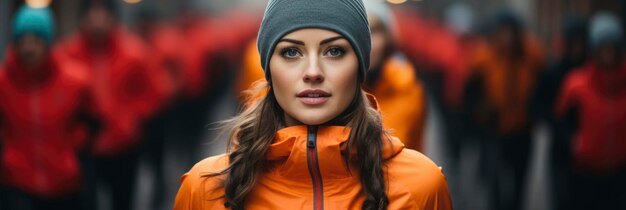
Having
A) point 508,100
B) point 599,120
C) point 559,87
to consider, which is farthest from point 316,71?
point 508,100

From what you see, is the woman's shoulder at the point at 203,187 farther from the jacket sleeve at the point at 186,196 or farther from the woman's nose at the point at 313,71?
the woman's nose at the point at 313,71

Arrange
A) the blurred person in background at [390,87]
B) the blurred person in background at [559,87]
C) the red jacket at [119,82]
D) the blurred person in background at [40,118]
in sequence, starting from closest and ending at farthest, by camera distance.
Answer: the blurred person in background at [390,87] → the blurred person in background at [40,118] → the blurred person in background at [559,87] → the red jacket at [119,82]

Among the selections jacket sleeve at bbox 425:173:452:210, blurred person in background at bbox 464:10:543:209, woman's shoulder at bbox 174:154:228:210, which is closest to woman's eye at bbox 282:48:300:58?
woman's shoulder at bbox 174:154:228:210

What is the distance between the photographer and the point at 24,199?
8.18 m

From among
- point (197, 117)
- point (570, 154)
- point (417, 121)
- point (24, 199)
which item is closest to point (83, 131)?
point (24, 199)

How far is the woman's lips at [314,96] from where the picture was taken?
369 cm

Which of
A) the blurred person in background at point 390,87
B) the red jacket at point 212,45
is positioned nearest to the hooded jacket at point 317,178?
the blurred person in background at point 390,87

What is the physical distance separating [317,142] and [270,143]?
0.50ft

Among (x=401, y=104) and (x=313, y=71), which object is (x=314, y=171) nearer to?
(x=313, y=71)

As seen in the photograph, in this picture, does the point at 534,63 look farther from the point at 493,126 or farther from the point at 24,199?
the point at 24,199

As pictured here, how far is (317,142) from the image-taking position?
3.67 meters

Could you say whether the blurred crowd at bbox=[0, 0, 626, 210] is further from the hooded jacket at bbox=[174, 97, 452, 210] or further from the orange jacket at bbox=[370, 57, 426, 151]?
the hooded jacket at bbox=[174, 97, 452, 210]

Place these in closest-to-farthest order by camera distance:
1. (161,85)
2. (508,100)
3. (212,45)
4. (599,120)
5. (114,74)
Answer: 1. (599,120)
2. (114,74)
3. (508,100)
4. (161,85)
5. (212,45)

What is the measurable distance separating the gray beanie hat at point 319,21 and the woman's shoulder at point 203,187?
300 millimetres
